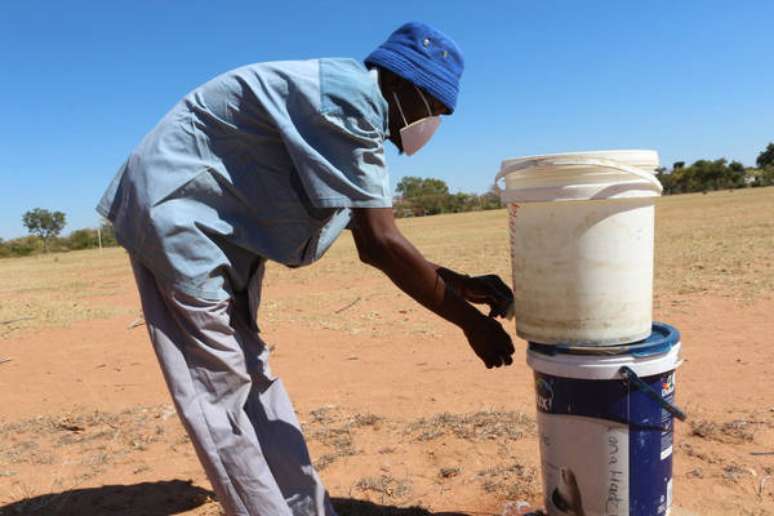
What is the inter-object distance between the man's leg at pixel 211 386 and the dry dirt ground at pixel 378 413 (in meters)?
0.82

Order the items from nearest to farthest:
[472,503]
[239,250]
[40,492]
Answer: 1. [239,250]
2. [472,503]
3. [40,492]

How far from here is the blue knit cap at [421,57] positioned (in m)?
1.83

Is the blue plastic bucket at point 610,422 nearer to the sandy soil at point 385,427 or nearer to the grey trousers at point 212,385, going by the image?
the sandy soil at point 385,427

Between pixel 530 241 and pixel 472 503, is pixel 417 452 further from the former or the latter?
pixel 530 241

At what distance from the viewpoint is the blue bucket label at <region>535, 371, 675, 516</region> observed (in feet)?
6.14

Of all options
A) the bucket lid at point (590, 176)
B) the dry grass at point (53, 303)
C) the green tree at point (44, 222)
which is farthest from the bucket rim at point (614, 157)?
the green tree at point (44, 222)

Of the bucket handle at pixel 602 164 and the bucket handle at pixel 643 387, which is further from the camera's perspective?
the bucket handle at pixel 643 387

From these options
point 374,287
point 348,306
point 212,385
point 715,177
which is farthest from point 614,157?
point 715,177

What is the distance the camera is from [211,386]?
198 centimetres

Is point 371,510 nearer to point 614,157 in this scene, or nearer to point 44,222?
point 614,157

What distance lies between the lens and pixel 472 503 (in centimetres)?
265

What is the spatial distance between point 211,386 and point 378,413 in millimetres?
1945

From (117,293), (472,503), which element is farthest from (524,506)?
(117,293)

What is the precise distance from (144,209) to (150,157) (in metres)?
0.15
